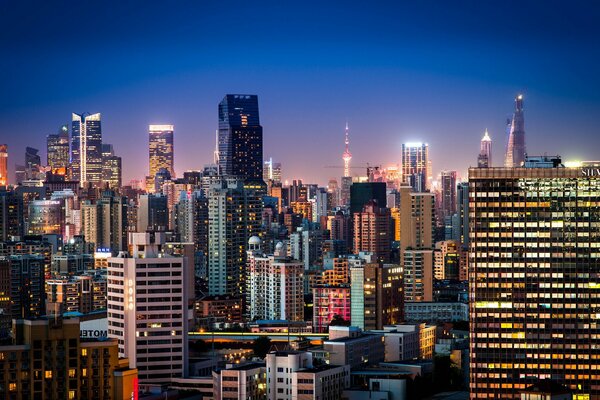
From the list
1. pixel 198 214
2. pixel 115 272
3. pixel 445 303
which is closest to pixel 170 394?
pixel 115 272

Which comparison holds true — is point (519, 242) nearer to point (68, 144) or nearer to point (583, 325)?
point (583, 325)

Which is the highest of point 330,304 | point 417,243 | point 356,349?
point 417,243

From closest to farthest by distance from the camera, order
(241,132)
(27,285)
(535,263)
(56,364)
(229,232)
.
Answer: (56,364) → (535,263) → (27,285) → (229,232) → (241,132)

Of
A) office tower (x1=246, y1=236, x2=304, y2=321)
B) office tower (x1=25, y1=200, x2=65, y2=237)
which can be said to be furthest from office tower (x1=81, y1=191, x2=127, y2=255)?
office tower (x1=246, y1=236, x2=304, y2=321)

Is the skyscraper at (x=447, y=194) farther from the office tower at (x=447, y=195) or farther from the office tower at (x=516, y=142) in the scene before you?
the office tower at (x=516, y=142)

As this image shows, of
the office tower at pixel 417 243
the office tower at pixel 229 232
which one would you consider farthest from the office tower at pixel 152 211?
the office tower at pixel 417 243

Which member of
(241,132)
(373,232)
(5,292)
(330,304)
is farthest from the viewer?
(241,132)

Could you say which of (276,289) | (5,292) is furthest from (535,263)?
(5,292)

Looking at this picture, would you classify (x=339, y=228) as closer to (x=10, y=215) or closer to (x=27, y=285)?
(x=10, y=215)
